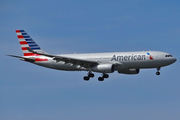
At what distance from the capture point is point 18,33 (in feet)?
263

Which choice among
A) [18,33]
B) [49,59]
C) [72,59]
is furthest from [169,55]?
[18,33]

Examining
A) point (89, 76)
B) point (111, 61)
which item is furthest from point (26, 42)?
point (111, 61)

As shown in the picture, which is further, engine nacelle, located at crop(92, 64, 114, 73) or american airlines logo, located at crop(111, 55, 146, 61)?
american airlines logo, located at crop(111, 55, 146, 61)

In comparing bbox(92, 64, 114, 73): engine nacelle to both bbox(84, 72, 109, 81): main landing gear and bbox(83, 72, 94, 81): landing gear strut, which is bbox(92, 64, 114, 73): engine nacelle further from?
bbox(84, 72, 109, 81): main landing gear

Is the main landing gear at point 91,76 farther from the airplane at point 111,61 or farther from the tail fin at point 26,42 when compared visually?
the tail fin at point 26,42

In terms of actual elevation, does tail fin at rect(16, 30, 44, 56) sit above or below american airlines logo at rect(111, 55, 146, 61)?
above

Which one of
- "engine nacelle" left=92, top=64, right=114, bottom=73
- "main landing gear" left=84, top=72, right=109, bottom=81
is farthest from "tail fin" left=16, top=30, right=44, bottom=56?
"engine nacelle" left=92, top=64, right=114, bottom=73

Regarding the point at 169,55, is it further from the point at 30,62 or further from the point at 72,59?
the point at 30,62

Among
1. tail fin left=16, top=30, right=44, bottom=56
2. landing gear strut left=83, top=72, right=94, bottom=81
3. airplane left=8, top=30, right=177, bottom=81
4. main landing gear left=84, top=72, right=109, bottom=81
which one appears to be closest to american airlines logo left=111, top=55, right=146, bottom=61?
airplane left=8, top=30, right=177, bottom=81

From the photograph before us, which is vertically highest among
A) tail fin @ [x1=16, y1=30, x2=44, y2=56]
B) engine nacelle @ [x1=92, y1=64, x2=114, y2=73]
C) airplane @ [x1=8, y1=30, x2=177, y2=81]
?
tail fin @ [x1=16, y1=30, x2=44, y2=56]

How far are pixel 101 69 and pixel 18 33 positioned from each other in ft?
70.9

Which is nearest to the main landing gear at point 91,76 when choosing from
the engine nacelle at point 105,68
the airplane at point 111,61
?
the airplane at point 111,61

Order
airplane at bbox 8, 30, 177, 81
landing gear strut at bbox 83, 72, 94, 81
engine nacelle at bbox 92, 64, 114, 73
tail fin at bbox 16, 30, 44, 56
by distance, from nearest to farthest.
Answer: engine nacelle at bbox 92, 64, 114, 73 < airplane at bbox 8, 30, 177, 81 < landing gear strut at bbox 83, 72, 94, 81 < tail fin at bbox 16, 30, 44, 56

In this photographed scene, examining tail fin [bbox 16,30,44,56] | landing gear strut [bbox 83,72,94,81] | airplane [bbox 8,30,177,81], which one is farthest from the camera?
tail fin [bbox 16,30,44,56]
